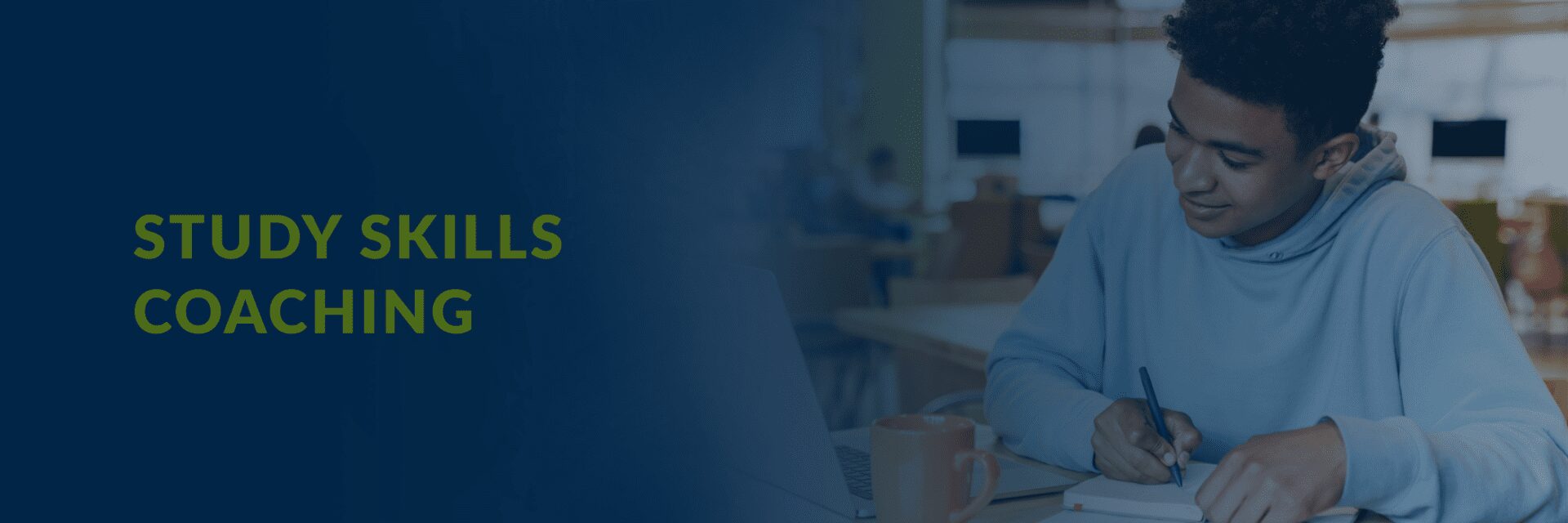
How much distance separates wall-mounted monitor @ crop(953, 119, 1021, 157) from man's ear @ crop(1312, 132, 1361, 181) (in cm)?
693

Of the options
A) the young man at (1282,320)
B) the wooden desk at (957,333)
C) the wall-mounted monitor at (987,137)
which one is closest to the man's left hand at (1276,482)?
the young man at (1282,320)

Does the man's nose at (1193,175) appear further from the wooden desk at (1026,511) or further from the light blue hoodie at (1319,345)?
the wooden desk at (1026,511)

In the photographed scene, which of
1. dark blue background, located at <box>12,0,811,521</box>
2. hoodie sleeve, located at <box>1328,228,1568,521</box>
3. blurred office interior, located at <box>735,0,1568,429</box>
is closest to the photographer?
hoodie sleeve, located at <box>1328,228,1568,521</box>

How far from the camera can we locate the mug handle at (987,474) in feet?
2.76

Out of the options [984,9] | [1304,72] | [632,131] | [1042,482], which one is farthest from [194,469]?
[984,9]

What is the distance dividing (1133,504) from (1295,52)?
429 mm

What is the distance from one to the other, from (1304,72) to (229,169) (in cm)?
118

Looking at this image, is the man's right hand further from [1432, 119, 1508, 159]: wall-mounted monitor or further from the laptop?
[1432, 119, 1508, 159]: wall-mounted monitor

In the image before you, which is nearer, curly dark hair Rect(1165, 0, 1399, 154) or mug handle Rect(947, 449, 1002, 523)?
mug handle Rect(947, 449, 1002, 523)

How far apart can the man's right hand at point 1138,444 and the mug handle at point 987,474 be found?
0.24m

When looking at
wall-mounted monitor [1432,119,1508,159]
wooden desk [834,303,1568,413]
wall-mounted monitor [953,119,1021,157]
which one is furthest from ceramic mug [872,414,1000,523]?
wall-mounted monitor [953,119,1021,157]

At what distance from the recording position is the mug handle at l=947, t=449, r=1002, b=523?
842 millimetres

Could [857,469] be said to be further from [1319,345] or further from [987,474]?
[1319,345]

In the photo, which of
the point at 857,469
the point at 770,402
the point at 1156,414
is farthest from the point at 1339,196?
the point at 770,402
